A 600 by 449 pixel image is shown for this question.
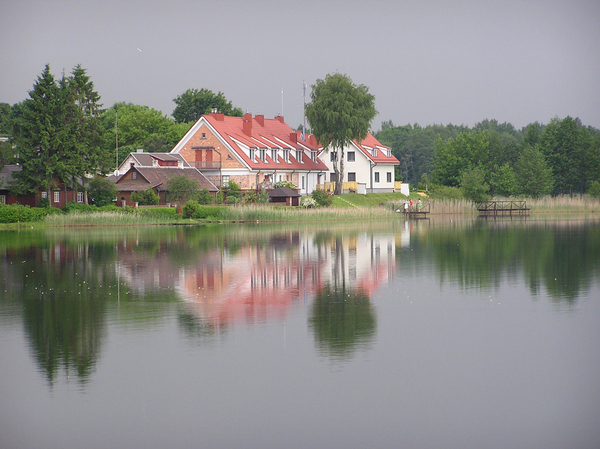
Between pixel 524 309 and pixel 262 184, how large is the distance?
57037mm

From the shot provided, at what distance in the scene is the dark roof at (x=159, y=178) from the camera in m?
67.6

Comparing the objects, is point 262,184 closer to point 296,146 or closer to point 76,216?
point 296,146

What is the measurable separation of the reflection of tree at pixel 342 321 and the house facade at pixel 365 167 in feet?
220

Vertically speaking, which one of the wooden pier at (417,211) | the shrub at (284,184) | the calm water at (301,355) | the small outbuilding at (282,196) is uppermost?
the shrub at (284,184)

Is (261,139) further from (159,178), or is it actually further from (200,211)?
(200,211)

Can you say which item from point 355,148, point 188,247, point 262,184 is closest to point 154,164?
point 262,184

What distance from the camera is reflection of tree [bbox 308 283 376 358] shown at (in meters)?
14.8

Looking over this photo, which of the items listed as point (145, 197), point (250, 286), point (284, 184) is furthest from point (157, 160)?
point (250, 286)

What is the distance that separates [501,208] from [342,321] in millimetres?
65087

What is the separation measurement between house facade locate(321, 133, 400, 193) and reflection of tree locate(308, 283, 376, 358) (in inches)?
2635

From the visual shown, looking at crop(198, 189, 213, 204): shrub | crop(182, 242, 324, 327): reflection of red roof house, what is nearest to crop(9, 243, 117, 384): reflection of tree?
crop(182, 242, 324, 327): reflection of red roof house

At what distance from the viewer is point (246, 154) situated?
77562 mm

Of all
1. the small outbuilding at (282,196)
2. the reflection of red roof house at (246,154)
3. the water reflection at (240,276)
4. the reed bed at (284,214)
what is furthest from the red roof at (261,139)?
the water reflection at (240,276)

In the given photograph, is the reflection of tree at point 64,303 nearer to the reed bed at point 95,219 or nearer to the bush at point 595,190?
the reed bed at point 95,219
